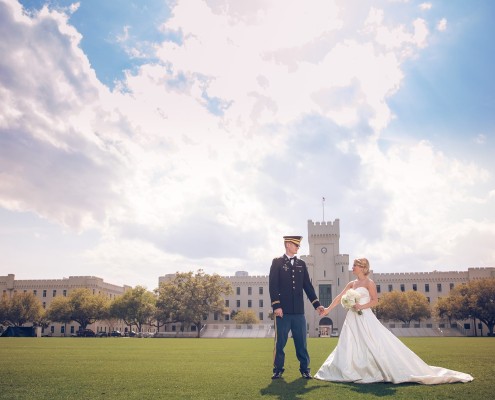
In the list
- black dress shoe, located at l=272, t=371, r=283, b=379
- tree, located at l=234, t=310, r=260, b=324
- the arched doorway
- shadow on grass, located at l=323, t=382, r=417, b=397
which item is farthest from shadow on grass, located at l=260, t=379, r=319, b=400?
the arched doorway

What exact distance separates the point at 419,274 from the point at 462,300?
24.1 meters

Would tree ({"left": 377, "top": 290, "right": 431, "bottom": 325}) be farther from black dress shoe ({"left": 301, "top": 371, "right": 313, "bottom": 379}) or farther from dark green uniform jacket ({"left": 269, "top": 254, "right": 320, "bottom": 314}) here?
black dress shoe ({"left": 301, "top": 371, "right": 313, "bottom": 379})

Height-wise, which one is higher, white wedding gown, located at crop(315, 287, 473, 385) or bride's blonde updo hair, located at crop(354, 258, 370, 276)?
bride's blonde updo hair, located at crop(354, 258, 370, 276)

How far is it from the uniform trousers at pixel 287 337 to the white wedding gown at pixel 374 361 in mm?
538

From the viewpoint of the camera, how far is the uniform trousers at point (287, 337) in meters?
10.1

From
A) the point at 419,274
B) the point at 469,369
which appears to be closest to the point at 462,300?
the point at 419,274

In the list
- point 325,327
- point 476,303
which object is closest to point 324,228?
point 325,327

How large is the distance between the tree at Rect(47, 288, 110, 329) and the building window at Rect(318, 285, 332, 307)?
123 feet

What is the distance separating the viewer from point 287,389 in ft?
27.3

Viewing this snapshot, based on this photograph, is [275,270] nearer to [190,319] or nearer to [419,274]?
[190,319]

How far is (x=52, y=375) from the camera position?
10508mm

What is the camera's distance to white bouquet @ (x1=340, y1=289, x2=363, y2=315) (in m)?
→ 10.0

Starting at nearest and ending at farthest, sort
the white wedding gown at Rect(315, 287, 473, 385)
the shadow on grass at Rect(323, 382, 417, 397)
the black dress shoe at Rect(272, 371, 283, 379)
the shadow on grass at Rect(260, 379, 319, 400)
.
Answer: the shadow on grass at Rect(260, 379, 319, 400) → the shadow on grass at Rect(323, 382, 417, 397) → the white wedding gown at Rect(315, 287, 473, 385) → the black dress shoe at Rect(272, 371, 283, 379)

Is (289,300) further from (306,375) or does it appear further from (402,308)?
(402,308)
